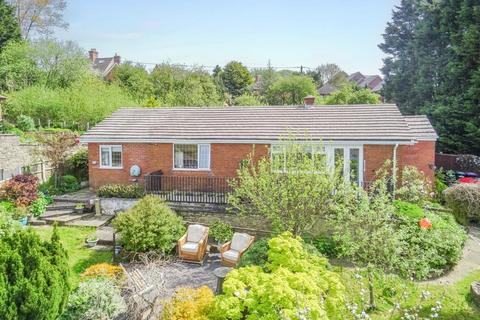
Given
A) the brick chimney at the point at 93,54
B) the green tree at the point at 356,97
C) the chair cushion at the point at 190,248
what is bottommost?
the chair cushion at the point at 190,248

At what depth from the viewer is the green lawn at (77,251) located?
13.4 metres

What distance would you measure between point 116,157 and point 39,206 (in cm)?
475

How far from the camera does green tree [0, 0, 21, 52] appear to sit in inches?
1745

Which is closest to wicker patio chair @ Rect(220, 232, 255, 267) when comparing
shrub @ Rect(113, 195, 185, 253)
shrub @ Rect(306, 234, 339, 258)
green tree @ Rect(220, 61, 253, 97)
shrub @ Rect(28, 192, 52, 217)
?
shrub @ Rect(113, 195, 185, 253)

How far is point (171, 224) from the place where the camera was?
1445 centimetres

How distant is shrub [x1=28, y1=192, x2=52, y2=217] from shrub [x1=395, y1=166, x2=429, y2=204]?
1705 cm

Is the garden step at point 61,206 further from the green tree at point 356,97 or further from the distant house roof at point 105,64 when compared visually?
the distant house roof at point 105,64

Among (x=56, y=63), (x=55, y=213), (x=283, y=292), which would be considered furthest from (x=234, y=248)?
(x=56, y=63)

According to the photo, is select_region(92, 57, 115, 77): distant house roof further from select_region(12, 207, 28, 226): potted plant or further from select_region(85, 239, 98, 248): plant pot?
select_region(85, 239, 98, 248): plant pot

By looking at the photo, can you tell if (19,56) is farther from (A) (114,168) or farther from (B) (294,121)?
(B) (294,121)

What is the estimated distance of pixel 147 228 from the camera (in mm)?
13602

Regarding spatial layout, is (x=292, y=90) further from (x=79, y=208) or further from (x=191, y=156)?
(x=79, y=208)

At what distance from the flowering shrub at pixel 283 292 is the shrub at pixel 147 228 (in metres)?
6.27

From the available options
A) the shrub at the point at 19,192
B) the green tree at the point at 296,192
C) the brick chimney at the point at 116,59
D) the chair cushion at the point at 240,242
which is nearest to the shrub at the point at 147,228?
the chair cushion at the point at 240,242
